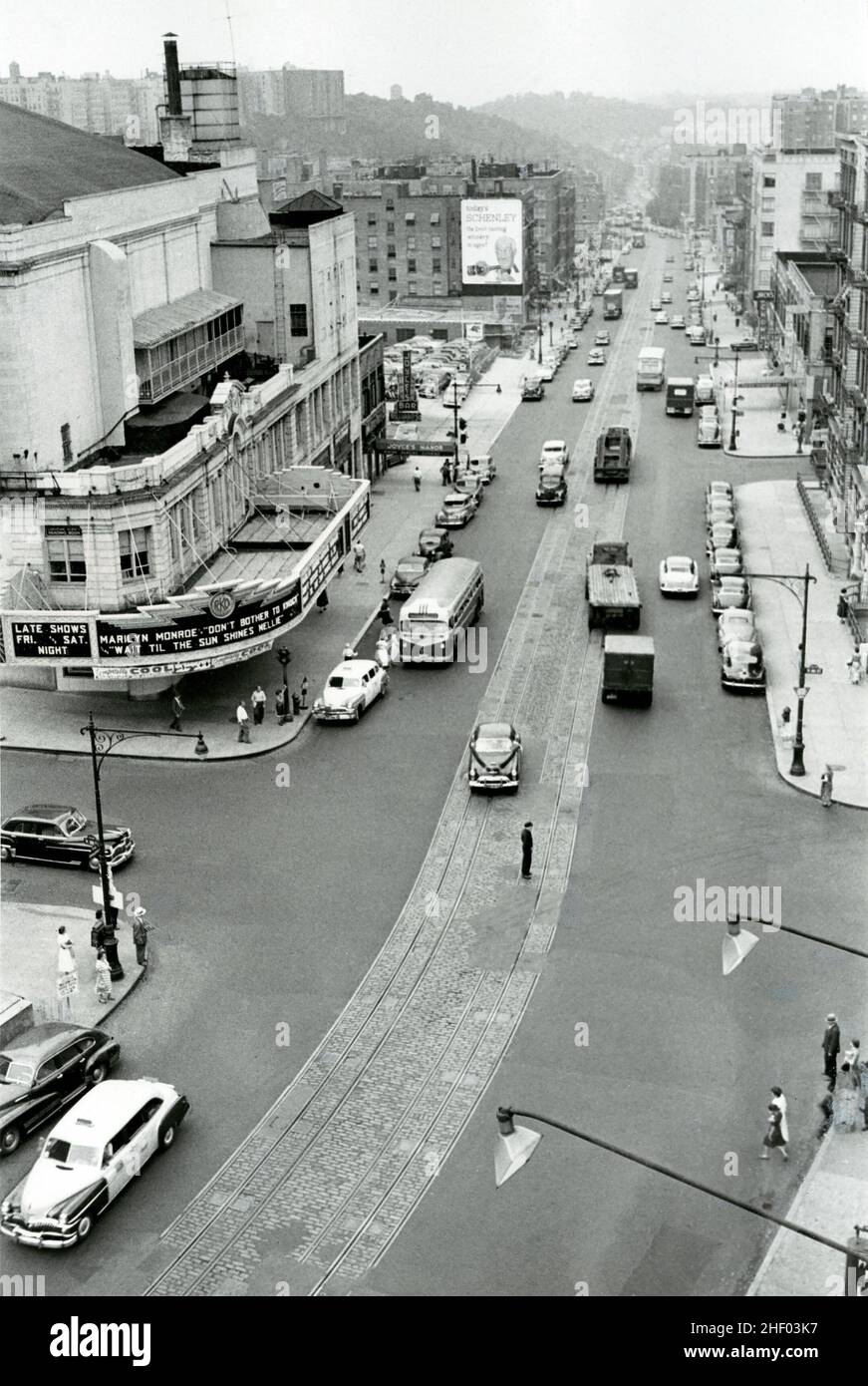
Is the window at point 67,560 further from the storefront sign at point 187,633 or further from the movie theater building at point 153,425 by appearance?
the storefront sign at point 187,633

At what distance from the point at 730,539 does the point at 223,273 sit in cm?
2397

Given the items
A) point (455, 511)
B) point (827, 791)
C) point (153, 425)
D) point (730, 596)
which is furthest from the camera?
point (455, 511)

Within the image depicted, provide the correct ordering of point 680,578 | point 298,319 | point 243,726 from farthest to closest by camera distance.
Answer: point 298,319
point 680,578
point 243,726

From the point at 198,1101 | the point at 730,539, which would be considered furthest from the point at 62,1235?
the point at 730,539

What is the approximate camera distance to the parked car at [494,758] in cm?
4103

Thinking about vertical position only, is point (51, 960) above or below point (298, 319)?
below

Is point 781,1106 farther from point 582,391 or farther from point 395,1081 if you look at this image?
point 582,391

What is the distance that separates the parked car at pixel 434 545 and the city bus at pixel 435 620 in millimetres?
9322

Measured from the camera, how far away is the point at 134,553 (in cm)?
4634

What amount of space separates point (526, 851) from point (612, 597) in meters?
20.0

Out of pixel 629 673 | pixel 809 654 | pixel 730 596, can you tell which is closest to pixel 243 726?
pixel 629 673

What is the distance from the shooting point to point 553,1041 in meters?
29.6
